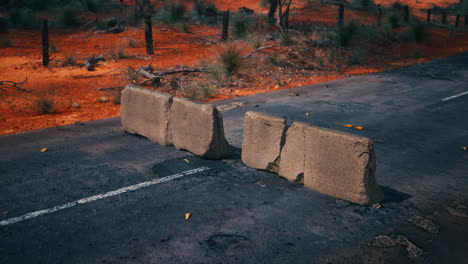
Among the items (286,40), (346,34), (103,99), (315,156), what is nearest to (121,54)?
→ (103,99)

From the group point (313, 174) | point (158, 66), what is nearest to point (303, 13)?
point (158, 66)

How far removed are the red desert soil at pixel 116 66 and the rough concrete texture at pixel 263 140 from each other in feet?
14.3

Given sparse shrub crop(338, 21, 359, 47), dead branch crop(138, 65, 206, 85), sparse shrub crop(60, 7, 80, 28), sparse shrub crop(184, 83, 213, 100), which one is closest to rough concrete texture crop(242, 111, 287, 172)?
sparse shrub crop(184, 83, 213, 100)

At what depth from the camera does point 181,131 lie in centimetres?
667

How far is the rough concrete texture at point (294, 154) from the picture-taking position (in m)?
5.46

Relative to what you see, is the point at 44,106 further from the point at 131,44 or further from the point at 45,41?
the point at 131,44

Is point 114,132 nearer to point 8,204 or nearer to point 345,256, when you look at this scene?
point 8,204

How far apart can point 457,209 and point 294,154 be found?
77.2 inches

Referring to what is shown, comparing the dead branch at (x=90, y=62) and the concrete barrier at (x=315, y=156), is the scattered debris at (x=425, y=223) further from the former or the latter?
the dead branch at (x=90, y=62)

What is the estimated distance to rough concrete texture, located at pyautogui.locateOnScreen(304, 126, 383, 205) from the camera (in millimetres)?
4895

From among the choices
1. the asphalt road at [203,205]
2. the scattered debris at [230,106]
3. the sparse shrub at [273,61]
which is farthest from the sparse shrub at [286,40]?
the asphalt road at [203,205]

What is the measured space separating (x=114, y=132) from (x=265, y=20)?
18407 millimetres

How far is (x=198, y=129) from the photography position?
251 inches

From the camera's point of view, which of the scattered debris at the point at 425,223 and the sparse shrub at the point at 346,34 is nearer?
the scattered debris at the point at 425,223
